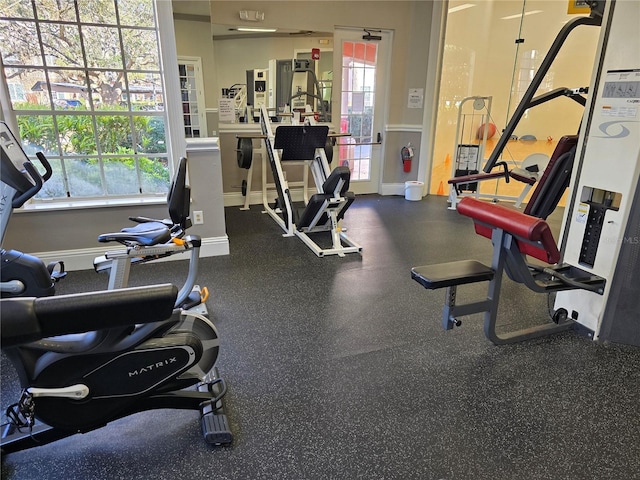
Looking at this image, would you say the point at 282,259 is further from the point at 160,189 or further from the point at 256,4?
the point at 256,4

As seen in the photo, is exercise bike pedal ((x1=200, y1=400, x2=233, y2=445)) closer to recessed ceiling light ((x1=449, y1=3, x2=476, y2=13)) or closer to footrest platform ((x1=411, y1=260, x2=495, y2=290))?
footrest platform ((x1=411, y1=260, x2=495, y2=290))

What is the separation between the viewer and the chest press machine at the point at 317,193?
3807 mm

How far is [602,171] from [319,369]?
1.96m

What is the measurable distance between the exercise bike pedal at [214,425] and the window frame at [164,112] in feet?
7.17

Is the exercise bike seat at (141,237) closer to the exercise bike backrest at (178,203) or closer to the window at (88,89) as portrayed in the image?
the exercise bike backrest at (178,203)

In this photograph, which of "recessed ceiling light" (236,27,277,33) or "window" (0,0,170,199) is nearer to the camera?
"window" (0,0,170,199)

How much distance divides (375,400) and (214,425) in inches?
30.0

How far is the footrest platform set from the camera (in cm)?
210

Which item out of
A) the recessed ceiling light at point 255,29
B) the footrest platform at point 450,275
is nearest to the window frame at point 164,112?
the recessed ceiling light at point 255,29

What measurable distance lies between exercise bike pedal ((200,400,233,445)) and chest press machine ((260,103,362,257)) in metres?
2.15

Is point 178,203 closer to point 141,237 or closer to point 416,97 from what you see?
point 141,237

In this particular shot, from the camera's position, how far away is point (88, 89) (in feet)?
10.2

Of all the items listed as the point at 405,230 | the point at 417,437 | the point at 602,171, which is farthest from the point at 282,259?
the point at 602,171

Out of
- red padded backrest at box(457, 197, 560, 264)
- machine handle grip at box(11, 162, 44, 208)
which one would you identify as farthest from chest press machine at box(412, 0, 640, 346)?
machine handle grip at box(11, 162, 44, 208)
